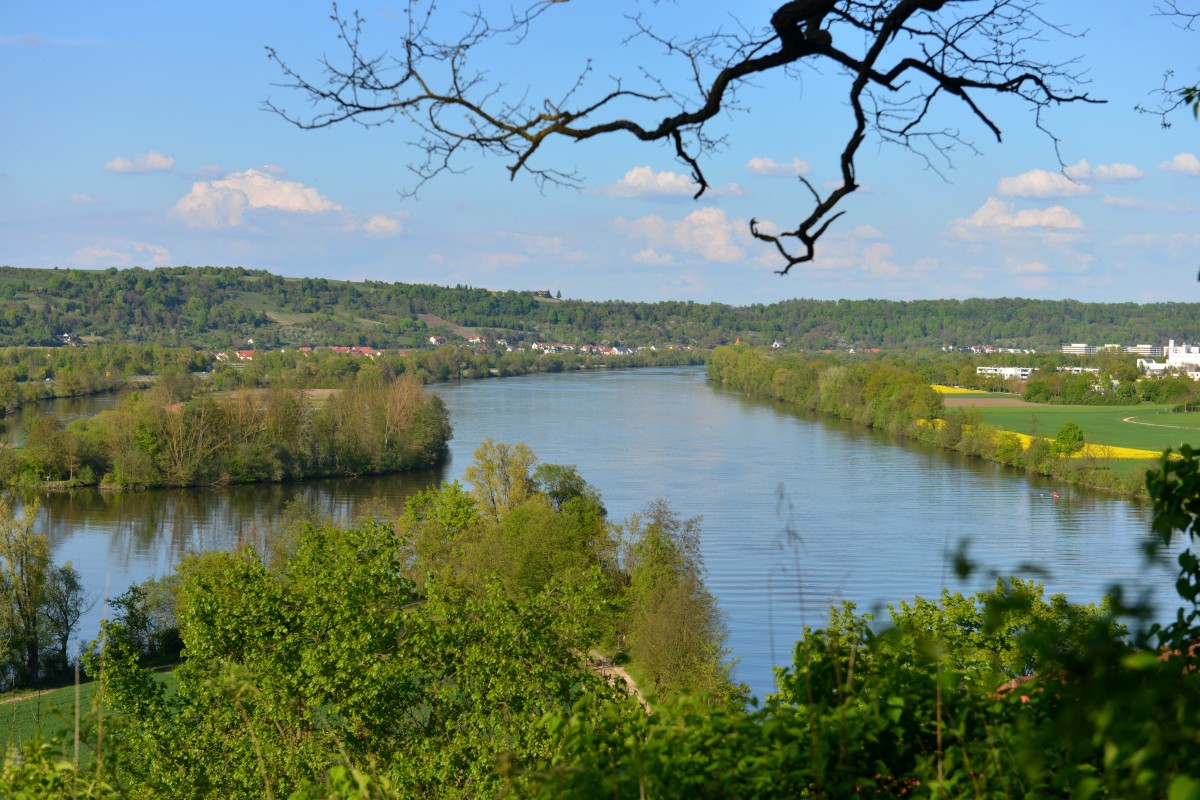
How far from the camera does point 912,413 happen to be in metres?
52.5

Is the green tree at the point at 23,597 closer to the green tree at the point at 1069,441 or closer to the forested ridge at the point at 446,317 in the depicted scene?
the green tree at the point at 1069,441

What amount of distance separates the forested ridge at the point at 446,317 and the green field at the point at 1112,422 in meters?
66.0

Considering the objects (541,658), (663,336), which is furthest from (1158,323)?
(541,658)

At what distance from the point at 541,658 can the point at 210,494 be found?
104ft

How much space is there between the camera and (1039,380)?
69750mm

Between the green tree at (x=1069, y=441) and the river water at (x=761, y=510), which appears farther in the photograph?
the green tree at (x=1069, y=441)

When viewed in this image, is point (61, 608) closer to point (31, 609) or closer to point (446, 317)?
point (31, 609)

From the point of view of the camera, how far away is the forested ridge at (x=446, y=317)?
123 metres

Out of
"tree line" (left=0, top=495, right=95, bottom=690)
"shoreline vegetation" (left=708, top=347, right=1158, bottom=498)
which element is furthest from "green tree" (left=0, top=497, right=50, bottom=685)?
"shoreline vegetation" (left=708, top=347, right=1158, bottom=498)

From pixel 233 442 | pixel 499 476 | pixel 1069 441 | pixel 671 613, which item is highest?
pixel 1069 441

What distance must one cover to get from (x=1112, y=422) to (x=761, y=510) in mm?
29736

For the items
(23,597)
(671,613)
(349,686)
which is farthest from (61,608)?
(349,686)

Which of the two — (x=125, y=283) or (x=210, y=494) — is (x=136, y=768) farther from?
(x=125, y=283)

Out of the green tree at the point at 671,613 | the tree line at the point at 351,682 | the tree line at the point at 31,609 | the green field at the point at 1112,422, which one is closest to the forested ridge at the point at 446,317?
the green field at the point at 1112,422
